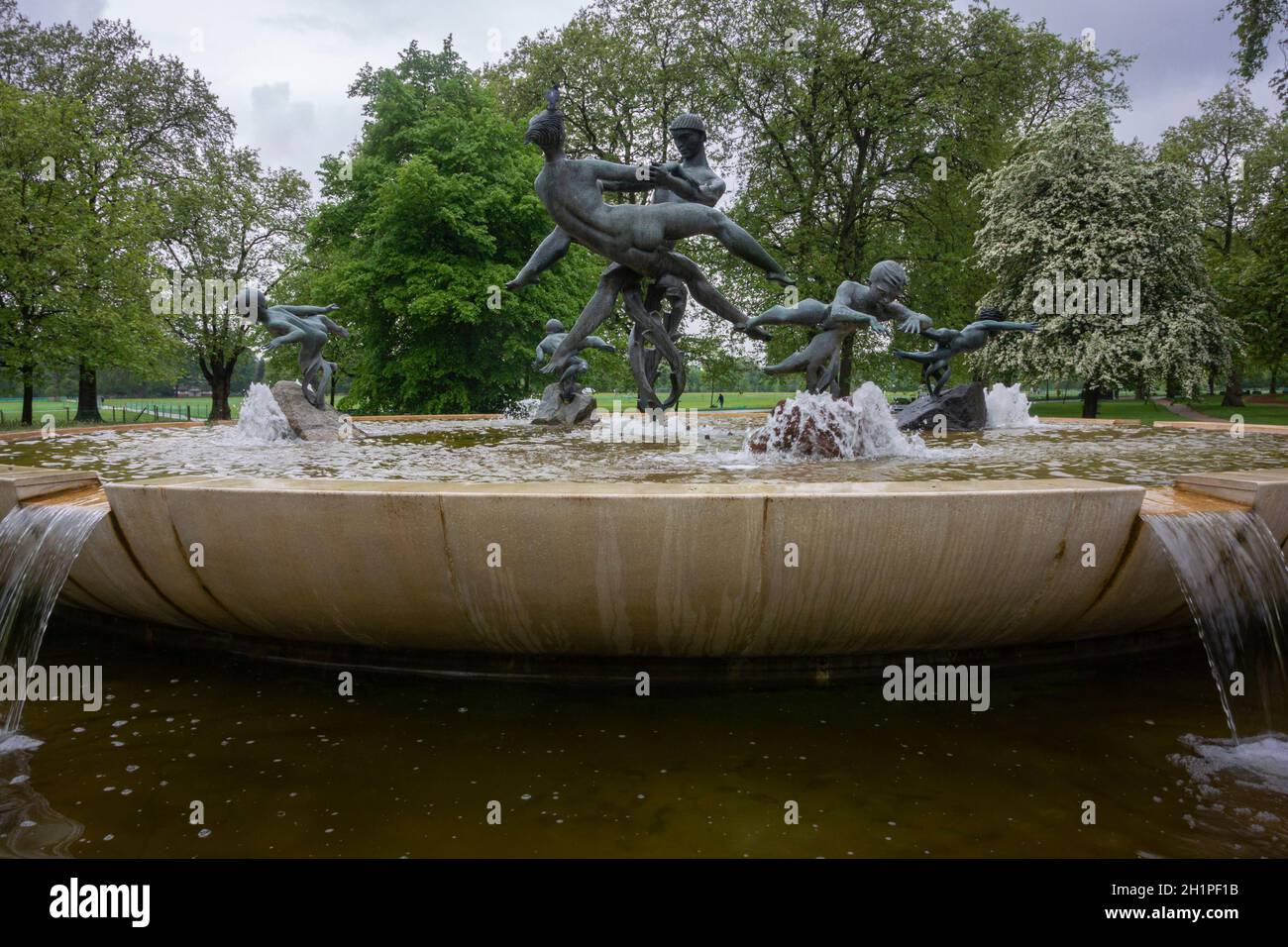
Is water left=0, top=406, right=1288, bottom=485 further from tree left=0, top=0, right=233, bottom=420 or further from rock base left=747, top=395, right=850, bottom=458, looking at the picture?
tree left=0, top=0, right=233, bottom=420

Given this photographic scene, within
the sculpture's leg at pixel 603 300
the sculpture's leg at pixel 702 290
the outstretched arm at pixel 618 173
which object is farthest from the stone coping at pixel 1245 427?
the outstretched arm at pixel 618 173

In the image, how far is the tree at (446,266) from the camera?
20500mm

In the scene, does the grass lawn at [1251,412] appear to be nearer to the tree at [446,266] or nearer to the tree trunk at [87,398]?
the tree at [446,266]

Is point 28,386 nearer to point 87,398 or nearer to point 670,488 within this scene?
point 87,398

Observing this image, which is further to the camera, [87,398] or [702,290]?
[87,398]

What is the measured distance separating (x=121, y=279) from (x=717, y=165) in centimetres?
1731

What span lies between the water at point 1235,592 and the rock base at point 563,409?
810 centimetres

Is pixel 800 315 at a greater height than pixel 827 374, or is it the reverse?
pixel 800 315

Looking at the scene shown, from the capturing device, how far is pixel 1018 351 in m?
22.9

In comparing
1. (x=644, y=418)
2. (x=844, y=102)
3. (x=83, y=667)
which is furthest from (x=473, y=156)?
(x=83, y=667)

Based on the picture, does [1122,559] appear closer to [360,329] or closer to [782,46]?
[360,329]

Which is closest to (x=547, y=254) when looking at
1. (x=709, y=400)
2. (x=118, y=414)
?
(x=118, y=414)

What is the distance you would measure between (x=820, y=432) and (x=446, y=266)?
15.8 m

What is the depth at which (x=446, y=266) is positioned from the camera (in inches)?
805
